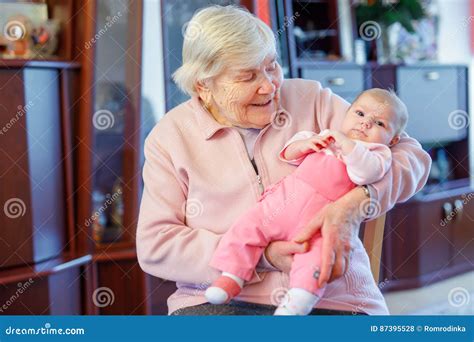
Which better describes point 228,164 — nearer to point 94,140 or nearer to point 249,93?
point 249,93

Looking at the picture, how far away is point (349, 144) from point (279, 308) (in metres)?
0.33

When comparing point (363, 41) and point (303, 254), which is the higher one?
point (363, 41)

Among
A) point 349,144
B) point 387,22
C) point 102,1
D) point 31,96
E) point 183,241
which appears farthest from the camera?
point 387,22

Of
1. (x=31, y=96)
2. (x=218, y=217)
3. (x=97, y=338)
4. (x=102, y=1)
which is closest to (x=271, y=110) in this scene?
(x=218, y=217)

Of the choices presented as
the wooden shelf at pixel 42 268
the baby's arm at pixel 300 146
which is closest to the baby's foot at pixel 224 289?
the baby's arm at pixel 300 146

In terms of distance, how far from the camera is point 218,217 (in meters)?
1.47

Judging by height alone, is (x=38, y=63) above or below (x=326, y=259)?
above

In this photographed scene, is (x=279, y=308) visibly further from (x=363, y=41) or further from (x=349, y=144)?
(x=363, y=41)

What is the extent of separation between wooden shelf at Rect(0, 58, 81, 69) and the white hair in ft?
2.45

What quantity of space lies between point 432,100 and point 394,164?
6.38 ft

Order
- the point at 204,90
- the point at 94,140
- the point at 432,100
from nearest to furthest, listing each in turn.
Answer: the point at 204,90, the point at 94,140, the point at 432,100

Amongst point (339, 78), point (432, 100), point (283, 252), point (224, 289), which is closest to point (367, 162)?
point (283, 252)

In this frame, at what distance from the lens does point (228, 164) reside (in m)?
1.48

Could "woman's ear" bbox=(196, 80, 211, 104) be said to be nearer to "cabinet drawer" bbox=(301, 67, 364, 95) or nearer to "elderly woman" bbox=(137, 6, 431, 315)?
"elderly woman" bbox=(137, 6, 431, 315)
